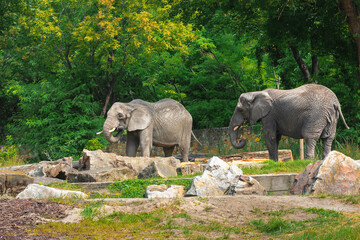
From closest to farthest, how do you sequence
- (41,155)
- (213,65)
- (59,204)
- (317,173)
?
(59,204), (317,173), (41,155), (213,65)

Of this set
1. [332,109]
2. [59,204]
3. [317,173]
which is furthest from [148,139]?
[59,204]

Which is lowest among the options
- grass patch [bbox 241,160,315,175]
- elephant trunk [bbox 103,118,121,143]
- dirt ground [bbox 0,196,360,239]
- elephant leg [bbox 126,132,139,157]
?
dirt ground [bbox 0,196,360,239]

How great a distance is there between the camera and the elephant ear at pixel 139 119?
1872 cm

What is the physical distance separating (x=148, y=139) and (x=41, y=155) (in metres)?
9.60

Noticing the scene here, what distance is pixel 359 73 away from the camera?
1800cm

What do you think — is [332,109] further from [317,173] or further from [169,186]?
[169,186]

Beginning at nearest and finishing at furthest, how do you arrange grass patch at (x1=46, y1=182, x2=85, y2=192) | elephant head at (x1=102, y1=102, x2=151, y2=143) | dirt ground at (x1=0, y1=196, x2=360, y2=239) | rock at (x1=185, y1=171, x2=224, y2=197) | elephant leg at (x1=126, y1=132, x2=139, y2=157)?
1. dirt ground at (x1=0, y1=196, x2=360, y2=239)
2. rock at (x1=185, y1=171, x2=224, y2=197)
3. grass patch at (x1=46, y1=182, x2=85, y2=192)
4. elephant head at (x1=102, y1=102, x2=151, y2=143)
5. elephant leg at (x1=126, y1=132, x2=139, y2=157)

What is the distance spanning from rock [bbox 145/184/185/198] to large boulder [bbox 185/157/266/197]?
306 mm

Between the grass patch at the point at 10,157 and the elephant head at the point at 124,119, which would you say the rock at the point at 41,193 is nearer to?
the elephant head at the point at 124,119

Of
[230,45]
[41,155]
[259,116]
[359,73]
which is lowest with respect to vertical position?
[41,155]

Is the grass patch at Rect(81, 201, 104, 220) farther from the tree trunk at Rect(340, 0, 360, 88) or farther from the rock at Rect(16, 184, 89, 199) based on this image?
the tree trunk at Rect(340, 0, 360, 88)

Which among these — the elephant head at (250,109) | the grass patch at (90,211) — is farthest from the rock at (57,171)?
the grass patch at (90,211)

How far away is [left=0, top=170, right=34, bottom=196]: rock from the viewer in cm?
1080

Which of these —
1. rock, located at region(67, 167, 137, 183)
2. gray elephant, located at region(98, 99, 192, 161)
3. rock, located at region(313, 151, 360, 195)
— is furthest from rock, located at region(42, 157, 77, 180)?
rock, located at region(313, 151, 360, 195)
